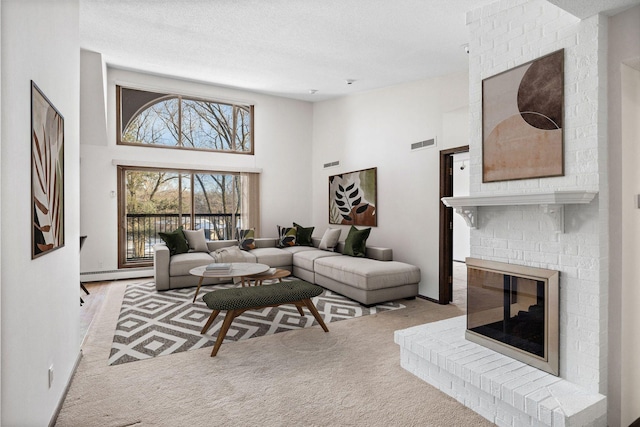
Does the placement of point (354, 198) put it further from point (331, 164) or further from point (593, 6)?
point (593, 6)

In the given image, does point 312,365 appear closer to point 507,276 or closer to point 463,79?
point 507,276

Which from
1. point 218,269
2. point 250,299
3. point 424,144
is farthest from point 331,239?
point 250,299

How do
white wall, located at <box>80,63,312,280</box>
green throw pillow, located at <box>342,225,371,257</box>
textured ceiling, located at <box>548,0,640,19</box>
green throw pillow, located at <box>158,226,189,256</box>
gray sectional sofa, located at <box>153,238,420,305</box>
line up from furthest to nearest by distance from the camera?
white wall, located at <box>80,63,312,280</box>
green throw pillow, located at <box>158,226,189,256</box>
green throw pillow, located at <box>342,225,371,257</box>
gray sectional sofa, located at <box>153,238,420,305</box>
textured ceiling, located at <box>548,0,640,19</box>

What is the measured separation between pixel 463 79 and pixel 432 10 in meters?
1.30

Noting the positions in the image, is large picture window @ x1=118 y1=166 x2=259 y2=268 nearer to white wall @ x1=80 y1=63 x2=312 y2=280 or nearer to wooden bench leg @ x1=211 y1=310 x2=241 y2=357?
white wall @ x1=80 y1=63 x2=312 y2=280

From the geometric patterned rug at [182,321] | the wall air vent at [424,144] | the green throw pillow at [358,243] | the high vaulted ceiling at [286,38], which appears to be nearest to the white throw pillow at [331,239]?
the green throw pillow at [358,243]

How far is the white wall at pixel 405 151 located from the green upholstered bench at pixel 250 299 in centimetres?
197

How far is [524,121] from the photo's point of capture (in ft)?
7.31

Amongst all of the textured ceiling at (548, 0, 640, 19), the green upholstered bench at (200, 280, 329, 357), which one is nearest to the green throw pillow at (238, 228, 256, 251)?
the green upholstered bench at (200, 280, 329, 357)

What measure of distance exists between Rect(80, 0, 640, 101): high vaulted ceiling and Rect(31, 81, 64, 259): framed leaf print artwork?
2.03 m

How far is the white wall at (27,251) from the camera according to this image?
1.30m

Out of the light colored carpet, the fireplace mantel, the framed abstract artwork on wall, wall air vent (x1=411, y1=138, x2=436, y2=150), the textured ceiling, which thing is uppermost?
the textured ceiling

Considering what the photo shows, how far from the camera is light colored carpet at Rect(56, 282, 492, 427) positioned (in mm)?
1966

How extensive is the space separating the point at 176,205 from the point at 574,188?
580cm
